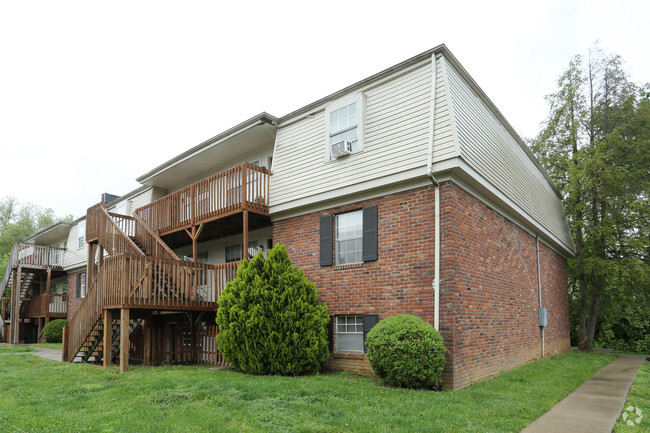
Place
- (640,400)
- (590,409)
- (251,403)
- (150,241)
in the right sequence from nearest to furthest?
(251,403)
(590,409)
(640,400)
(150,241)

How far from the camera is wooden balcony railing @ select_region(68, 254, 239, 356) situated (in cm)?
1038

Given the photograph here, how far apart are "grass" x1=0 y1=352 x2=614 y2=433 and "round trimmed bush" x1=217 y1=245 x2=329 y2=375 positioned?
1.38 feet

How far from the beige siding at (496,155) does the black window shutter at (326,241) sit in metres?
3.55

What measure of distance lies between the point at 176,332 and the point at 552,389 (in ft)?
30.5

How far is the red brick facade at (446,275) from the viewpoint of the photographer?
8922mm

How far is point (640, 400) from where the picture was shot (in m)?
8.16

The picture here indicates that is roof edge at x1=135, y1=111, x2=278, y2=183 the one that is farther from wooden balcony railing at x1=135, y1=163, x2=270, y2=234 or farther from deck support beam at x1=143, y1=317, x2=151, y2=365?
deck support beam at x1=143, y1=317, x2=151, y2=365

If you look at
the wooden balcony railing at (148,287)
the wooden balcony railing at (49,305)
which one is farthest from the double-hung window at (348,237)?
the wooden balcony railing at (49,305)

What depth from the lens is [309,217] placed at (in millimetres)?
11516

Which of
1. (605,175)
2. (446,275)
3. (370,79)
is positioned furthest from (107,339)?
(605,175)

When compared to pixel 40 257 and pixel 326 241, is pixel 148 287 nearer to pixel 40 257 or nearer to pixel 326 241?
pixel 326 241

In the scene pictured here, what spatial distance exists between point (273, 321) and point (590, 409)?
5866 millimetres

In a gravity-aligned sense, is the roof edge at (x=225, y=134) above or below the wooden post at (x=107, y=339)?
above

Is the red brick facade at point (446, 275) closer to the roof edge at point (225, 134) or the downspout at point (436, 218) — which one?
the downspout at point (436, 218)
